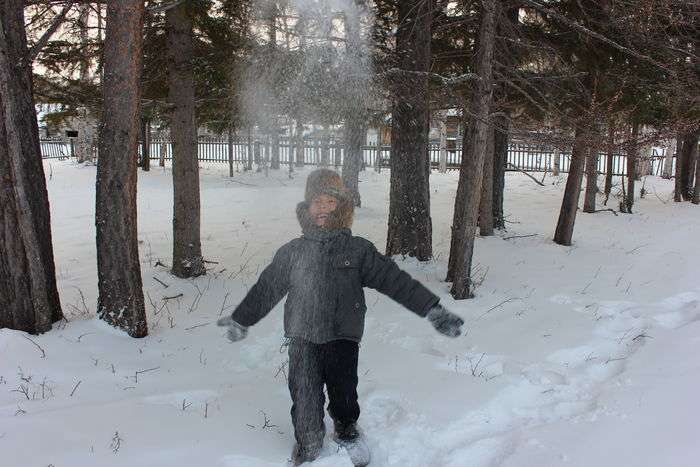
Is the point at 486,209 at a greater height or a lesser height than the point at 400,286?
lesser

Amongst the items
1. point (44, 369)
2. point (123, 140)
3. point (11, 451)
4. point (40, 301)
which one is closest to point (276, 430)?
point (11, 451)

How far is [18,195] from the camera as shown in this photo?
4.39 meters

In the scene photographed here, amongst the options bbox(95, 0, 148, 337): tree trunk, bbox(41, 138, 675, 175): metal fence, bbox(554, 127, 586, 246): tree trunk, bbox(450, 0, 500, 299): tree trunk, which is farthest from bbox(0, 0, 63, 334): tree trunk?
bbox(41, 138, 675, 175): metal fence

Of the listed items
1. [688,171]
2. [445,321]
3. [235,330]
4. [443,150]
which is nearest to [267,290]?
[235,330]

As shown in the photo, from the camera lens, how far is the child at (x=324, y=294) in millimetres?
3045

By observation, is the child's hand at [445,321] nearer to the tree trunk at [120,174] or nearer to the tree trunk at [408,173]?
the tree trunk at [120,174]

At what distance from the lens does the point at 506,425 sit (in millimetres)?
3510

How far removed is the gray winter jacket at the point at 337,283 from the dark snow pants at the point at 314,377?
0.33 feet

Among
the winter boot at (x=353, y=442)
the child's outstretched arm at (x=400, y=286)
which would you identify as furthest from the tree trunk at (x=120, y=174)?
the child's outstretched arm at (x=400, y=286)

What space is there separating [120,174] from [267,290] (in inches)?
88.3

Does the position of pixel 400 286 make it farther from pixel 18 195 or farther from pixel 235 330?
pixel 18 195

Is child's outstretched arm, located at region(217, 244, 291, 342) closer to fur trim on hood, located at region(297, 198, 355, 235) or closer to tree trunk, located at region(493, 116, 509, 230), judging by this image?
fur trim on hood, located at region(297, 198, 355, 235)

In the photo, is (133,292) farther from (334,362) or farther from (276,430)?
(334,362)

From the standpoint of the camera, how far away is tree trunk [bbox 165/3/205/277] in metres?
6.99
